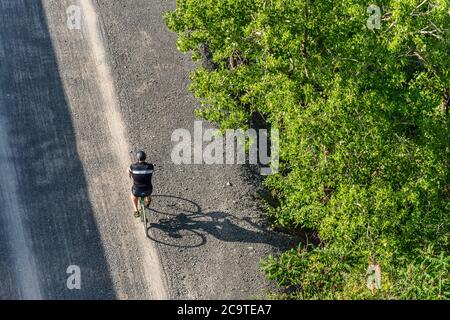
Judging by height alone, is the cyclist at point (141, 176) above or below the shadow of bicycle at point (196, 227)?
above

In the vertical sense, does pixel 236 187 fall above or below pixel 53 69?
below

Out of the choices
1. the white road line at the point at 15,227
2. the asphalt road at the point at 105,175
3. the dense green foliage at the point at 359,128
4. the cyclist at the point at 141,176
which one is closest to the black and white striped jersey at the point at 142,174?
the cyclist at the point at 141,176

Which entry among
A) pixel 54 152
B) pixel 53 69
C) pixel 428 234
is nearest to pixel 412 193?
pixel 428 234

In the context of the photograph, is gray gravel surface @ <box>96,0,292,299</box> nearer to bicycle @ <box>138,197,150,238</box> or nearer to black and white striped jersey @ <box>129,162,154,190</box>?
bicycle @ <box>138,197,150,238</box>

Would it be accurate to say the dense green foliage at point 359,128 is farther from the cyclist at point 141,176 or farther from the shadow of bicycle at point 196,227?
the cyclist at point 141,176

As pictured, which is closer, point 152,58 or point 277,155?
point 277,155

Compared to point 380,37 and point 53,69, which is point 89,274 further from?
point 380,37
